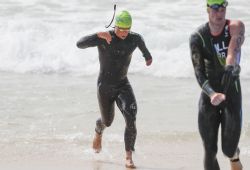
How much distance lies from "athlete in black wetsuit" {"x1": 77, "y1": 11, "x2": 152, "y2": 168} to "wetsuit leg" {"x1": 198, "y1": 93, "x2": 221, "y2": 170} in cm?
217

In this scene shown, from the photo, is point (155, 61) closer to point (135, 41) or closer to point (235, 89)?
point (135, 41)

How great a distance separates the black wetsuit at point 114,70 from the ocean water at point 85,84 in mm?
656

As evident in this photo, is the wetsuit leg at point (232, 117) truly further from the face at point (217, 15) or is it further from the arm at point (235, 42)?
the face at point (217, 15)

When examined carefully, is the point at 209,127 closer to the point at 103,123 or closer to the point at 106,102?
the point at 106,102

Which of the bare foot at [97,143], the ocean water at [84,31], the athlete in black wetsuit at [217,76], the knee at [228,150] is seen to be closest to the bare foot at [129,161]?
→ the bare foot at [97,143]

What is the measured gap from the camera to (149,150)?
823 centimetres

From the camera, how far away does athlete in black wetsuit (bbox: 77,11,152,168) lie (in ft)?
25.6

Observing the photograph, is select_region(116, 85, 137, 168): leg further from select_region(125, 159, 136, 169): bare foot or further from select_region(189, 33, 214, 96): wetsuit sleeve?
select_region(189, 33, 214, 96): wetsuit sleeve

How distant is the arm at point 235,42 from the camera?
5340mm

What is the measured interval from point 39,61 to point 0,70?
106 centimetres

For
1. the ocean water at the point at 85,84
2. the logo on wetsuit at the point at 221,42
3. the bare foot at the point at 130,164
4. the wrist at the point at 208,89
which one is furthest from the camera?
the ocean water at the point at 85,84

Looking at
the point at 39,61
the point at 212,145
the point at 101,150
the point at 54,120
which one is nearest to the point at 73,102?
the point at 54,120

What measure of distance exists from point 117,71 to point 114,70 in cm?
4

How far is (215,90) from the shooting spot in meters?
5.60
